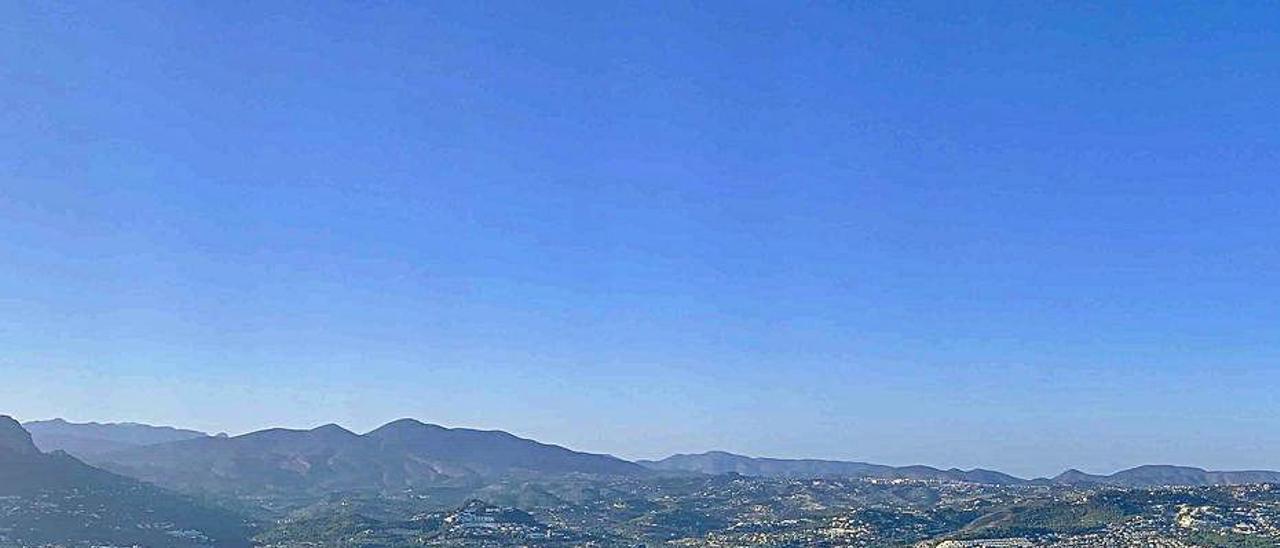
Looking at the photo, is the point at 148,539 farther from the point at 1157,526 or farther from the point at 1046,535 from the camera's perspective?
the point at 1157,526

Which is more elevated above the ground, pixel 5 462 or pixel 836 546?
pixel 5 462

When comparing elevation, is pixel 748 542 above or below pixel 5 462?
below

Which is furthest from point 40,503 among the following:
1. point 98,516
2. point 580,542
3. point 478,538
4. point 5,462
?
point 580,542

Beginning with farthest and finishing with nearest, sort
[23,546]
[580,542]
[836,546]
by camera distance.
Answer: [580,542] < [836,546] < [23,546]

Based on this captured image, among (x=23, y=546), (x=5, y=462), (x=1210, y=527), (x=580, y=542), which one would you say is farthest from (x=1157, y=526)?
(x=5, y=462)

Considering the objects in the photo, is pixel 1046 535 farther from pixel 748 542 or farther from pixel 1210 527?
pixel 748 542

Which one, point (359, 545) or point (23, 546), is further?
point (359, 545)

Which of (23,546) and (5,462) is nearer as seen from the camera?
(23,546)

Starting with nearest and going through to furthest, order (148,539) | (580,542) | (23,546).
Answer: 1. (23,546)
2. (148,539)
3. (580,542)

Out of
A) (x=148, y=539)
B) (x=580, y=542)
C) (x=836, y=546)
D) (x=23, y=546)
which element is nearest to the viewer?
(x=23, y=546)
